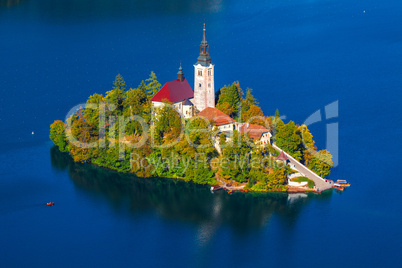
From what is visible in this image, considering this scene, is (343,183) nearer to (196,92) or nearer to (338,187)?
(338,187)

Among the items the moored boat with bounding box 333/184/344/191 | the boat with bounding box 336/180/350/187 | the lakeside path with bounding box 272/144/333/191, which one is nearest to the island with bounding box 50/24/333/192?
the lakeside path with bounding box 272/144/333/191

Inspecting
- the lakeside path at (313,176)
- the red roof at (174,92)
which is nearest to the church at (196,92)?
the red roof at (174,92)

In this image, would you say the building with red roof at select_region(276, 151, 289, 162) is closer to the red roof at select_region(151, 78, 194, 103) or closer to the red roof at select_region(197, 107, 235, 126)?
the red roof at select_region(197, 107, 235, 126)

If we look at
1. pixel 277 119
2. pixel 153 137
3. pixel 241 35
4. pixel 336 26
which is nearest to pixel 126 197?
pixel 153 137

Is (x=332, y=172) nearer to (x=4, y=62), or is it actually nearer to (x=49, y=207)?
(x=49, y=207)

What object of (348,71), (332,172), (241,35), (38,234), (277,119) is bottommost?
(38,234)

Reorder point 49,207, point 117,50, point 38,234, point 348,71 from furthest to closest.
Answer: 1. point 117,50
2. point 348,71
3. point 49,207
4. point 38,234
